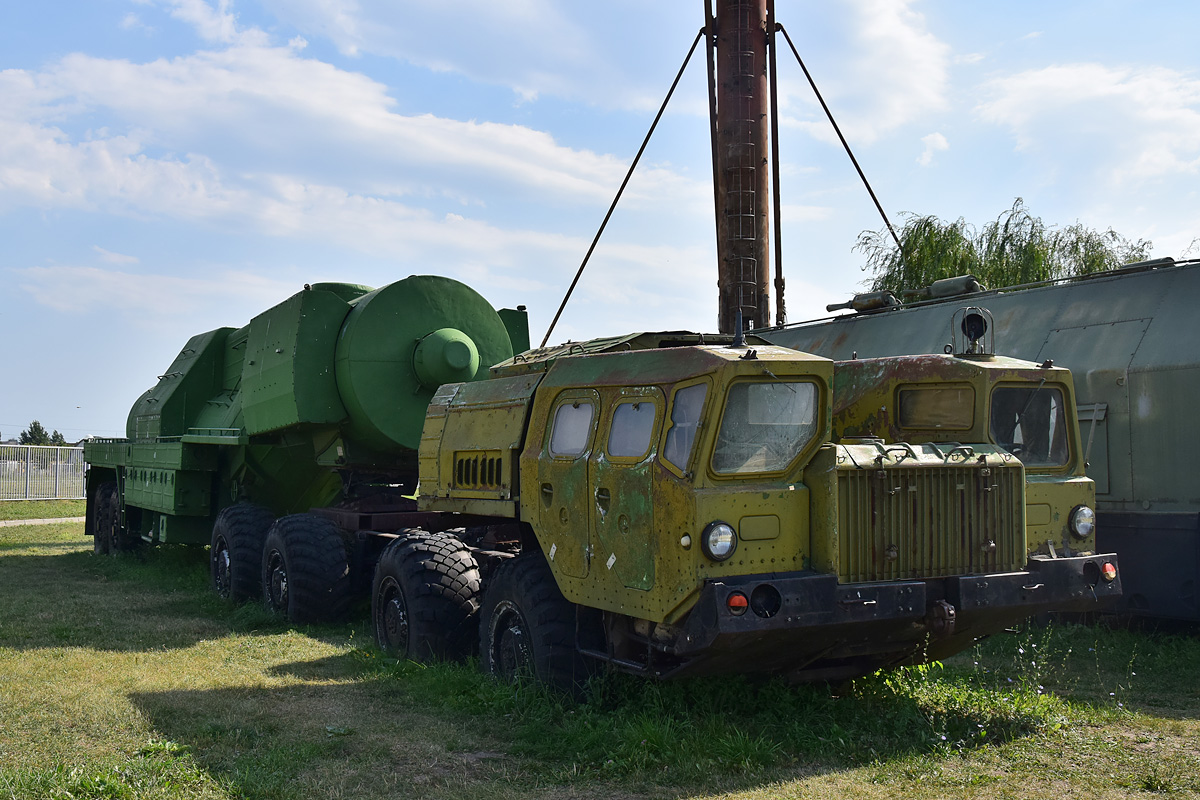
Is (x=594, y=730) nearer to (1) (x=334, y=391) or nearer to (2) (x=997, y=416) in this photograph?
(2) (x=997, y=416)

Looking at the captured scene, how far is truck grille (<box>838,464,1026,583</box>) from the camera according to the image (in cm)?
625

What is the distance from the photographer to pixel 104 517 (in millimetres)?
19250

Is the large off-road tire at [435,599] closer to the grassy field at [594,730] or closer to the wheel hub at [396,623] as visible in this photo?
the wheel hub at [396,623]

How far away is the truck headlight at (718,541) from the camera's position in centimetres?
609

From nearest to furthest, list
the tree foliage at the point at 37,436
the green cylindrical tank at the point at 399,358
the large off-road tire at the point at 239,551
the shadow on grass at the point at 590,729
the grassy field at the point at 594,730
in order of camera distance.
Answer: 1. the grassy field at the point at 594,730
2. the shadow on grass at the point at 590,729
3. the green cylindrical tank at the point at 399,358
4. the large off-road tire at the point at 239,551
5. the tree foliage at the point at 37,436

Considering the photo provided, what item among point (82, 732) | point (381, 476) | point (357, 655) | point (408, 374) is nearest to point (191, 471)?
point (381, 476)

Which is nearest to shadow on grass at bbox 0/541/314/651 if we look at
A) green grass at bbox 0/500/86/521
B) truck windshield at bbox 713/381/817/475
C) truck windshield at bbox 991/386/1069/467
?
truck windshield at bbox 713/381/817/475

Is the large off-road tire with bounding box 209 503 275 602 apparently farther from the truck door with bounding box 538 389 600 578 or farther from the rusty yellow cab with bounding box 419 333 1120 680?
the rusty yellow cab with bounding box 419 333 1120 680

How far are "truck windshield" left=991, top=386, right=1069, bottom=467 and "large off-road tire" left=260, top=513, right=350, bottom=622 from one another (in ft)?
22.0

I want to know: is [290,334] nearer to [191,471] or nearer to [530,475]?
[191,471]

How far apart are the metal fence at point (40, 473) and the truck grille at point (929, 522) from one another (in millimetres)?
32265

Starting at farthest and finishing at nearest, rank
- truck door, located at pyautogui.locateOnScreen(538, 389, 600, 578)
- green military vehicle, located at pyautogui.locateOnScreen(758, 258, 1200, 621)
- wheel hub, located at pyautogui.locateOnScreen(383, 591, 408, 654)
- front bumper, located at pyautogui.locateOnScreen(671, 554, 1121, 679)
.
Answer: green military vehicle, located at pyautogui.locateOnScreen(758, 258, 1200, 621), wheel hub, located at pyautogui.locateOnScreen(383, 591, 408, 654), truck door, located at pyautogui.locateOnScreen(538, 389, 600, 578), front bumper, located at pyautogui.locateOnScreen(671, 554, 1121, 679)

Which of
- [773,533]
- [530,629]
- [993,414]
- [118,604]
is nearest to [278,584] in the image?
[118,604]

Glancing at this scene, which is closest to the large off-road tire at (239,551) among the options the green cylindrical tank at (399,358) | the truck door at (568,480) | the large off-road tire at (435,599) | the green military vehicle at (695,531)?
the green cylindrical tank at (399,358)
